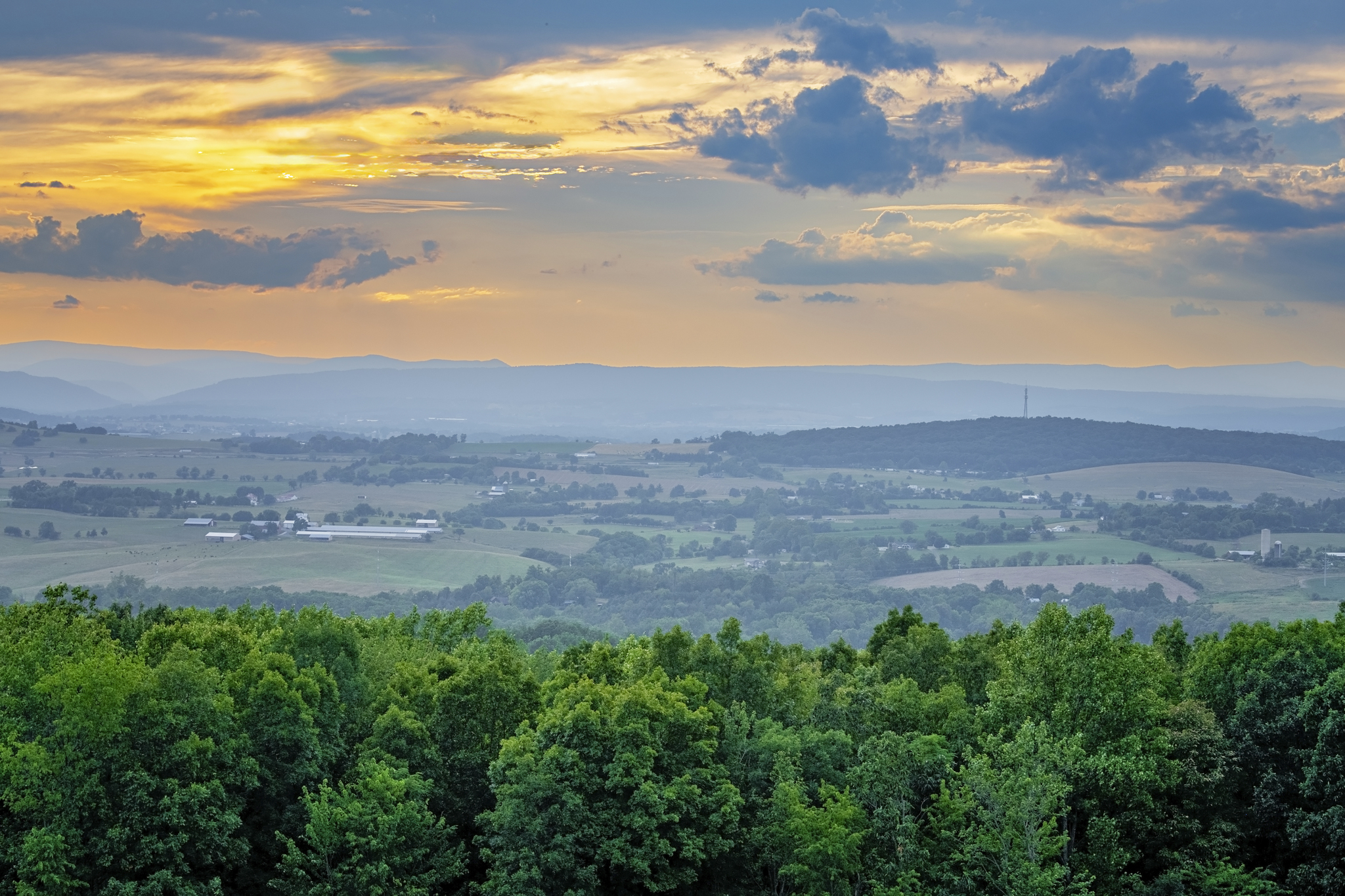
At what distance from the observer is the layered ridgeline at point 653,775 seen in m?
40.7

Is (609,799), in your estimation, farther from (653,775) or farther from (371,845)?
(371,845)

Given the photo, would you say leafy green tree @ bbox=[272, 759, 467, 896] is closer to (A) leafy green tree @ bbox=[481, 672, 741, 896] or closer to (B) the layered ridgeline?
(B) the layered ridgeline

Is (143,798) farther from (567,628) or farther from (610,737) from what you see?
(567,628)

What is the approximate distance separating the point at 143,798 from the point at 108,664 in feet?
15.5

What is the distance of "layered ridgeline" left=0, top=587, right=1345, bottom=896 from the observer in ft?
133

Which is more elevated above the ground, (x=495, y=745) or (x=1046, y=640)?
(x=1046, y=640)

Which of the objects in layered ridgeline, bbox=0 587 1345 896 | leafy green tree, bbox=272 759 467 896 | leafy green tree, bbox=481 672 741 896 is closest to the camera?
layered ridgeline, bbox=0 587 1345 896

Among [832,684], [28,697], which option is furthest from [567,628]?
[28,697]

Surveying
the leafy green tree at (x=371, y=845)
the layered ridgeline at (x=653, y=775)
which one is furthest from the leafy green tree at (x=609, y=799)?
the leafy green tree at (x=371, y=845)

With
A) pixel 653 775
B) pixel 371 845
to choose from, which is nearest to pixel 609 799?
pixel 653 775

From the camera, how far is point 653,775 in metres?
44.1

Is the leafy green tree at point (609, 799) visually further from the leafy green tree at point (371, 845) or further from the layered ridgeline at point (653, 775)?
the leafy green tree at point (371, 845)

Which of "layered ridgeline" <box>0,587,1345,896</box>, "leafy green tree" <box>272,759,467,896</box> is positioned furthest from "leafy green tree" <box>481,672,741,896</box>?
"leafy green tree" <box>272,759,467,896</box>

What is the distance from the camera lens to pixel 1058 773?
40.7m
